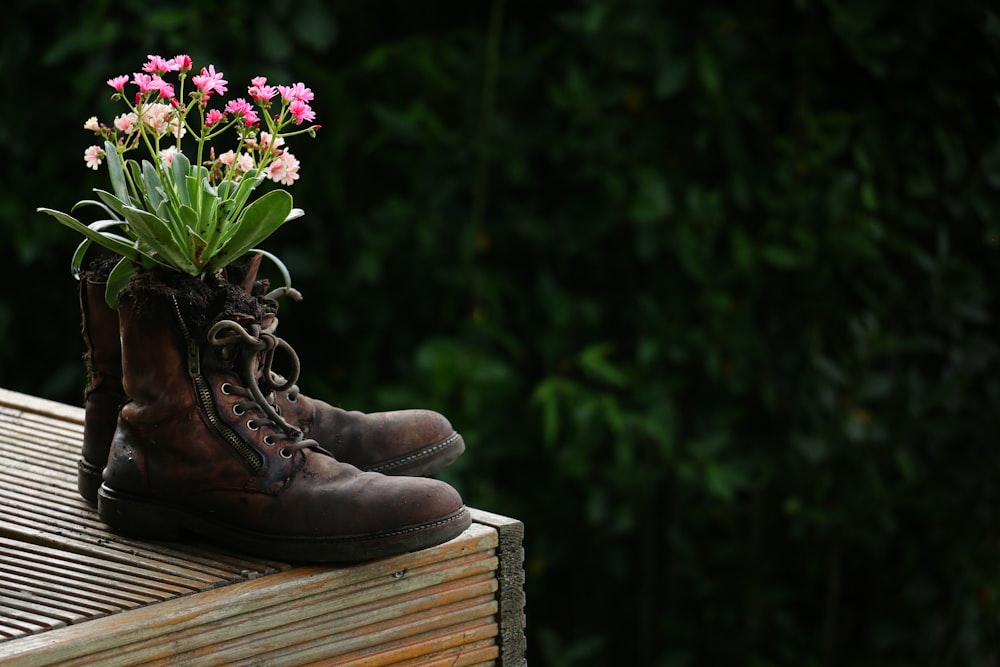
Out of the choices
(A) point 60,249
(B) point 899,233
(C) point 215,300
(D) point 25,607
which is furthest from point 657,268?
(D) point 25,607

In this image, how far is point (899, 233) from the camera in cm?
234

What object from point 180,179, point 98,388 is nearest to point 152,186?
point 180,179

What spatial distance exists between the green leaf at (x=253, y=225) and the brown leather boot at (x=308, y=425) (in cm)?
15

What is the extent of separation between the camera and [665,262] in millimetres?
2352

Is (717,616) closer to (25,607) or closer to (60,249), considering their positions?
(60,249)

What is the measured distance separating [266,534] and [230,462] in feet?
0.24

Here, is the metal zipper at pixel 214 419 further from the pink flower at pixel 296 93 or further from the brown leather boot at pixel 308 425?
the pink flower at pixel 296 93

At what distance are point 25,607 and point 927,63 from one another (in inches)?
68.3

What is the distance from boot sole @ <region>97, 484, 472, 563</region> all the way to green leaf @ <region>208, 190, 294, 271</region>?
0.23 metres

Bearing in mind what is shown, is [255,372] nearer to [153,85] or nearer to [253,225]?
[253,225]

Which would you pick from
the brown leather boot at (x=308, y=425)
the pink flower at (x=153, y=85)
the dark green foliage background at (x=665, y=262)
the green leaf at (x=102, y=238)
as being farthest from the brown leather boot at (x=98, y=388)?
the dark green foliage background at (x=665, y=262)

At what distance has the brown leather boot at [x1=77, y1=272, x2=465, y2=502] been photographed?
1.34 meters

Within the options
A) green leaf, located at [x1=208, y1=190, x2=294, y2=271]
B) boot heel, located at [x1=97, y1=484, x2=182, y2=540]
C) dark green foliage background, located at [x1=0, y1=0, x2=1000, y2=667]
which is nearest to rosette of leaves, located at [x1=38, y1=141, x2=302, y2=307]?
green leaf, located at [x1=208, y1=190, x2=294, y2=271]

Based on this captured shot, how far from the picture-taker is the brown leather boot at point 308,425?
4.40 feet
